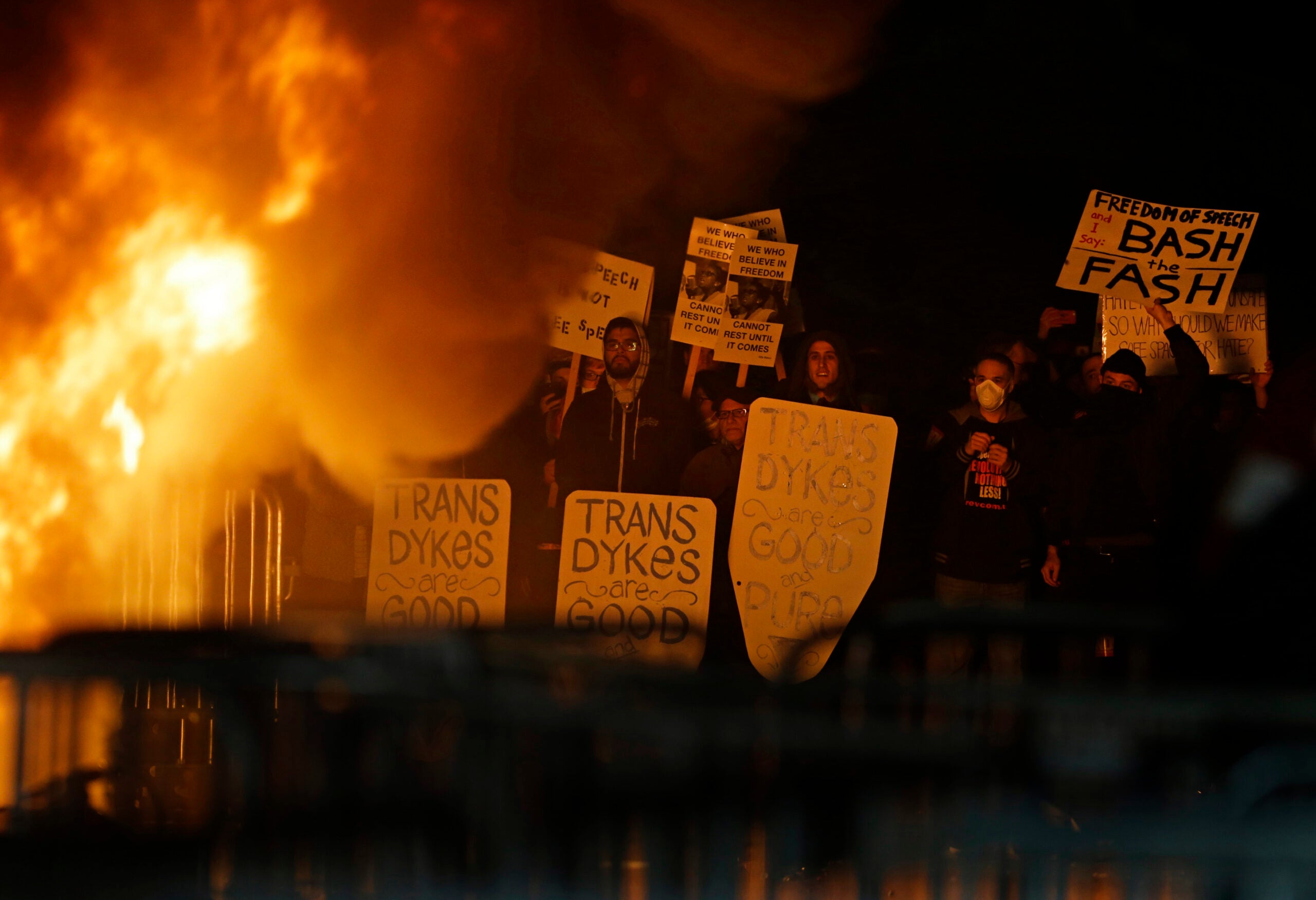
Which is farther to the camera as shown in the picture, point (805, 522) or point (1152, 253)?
point (805, 522)

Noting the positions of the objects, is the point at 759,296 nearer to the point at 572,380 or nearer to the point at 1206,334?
the point at 572,380

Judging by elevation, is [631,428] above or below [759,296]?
below

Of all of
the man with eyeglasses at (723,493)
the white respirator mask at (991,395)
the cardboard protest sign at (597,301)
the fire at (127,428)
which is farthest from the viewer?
the fire at (127,428)

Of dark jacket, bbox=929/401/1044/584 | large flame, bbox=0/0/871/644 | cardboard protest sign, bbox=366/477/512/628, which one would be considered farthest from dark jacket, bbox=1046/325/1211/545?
cardboard protest sign, bbox=366/477/512/628

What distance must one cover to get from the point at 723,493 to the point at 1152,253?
2.21 m

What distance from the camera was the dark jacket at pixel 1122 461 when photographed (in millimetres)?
5555

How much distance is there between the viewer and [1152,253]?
5574mm

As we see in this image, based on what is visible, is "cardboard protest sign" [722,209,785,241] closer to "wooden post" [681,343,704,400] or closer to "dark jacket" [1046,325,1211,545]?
"wooden post" [681,343,704,400]

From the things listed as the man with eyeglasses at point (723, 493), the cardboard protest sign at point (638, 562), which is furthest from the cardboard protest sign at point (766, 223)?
the cardboard protest sign at point (638, 562)

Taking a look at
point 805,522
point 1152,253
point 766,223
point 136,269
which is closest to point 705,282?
point 766,223

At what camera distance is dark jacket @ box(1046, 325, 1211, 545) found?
555 centimetres

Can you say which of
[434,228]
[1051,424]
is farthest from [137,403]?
[1051,424]

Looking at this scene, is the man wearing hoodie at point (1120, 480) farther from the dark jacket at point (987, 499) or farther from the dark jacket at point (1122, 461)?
the dark jacket at point (987, 499)

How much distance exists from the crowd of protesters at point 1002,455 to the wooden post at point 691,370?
13 millimetres
